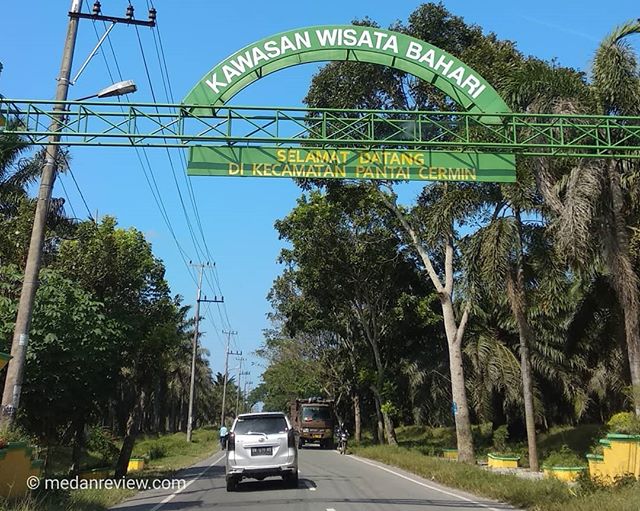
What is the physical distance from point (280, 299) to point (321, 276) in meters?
11.9

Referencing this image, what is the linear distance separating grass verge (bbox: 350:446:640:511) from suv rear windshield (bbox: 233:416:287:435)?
4.93m

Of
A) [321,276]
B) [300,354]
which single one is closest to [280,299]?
[300,354]

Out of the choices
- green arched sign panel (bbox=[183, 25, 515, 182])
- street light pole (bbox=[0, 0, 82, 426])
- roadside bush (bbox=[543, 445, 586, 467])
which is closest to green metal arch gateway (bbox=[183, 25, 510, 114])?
green arched sign panel (bbox=[183, 25, 515, 182])

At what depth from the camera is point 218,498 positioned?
15070mm

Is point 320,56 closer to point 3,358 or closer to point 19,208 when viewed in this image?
point 3,358

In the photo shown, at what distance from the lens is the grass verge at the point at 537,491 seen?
427 inches

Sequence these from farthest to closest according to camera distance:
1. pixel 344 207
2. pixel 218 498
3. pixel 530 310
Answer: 1. pixel 344 207
2. pixel 530 310
3. pixel 218 498

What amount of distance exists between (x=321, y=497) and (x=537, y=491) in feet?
14.9

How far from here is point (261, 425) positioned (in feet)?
53.9

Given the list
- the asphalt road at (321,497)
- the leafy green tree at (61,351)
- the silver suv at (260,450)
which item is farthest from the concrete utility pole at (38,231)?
the silver suv at (260,450)

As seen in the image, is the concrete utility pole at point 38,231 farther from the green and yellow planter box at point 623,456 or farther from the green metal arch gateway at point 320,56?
the green and yellow planter box at point 623,456

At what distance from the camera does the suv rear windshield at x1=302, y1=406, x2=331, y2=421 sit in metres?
46.7

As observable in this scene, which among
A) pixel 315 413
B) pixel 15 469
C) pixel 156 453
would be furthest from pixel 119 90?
pixel 315 413

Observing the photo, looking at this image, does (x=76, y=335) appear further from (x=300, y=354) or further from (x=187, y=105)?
(x=300, y=354)
